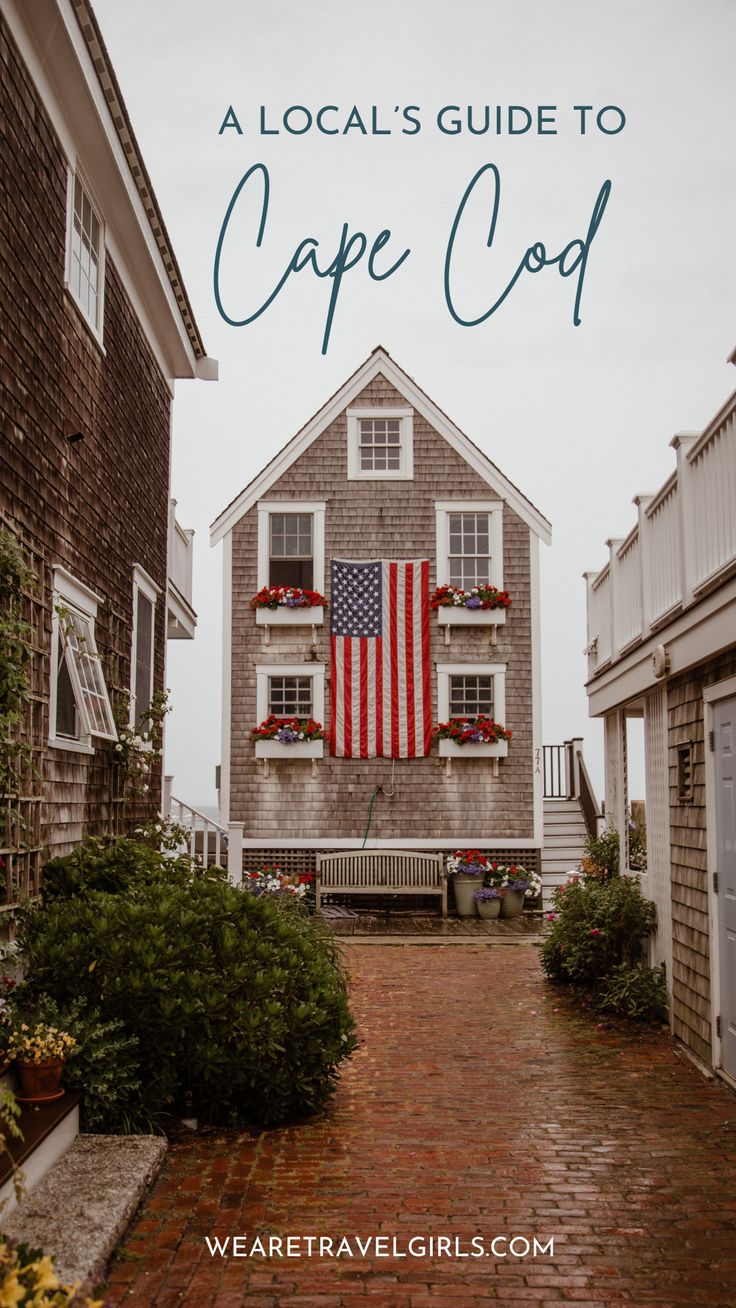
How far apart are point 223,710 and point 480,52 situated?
1184 cm

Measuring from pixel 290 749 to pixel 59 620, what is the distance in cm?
1145

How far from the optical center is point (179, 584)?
576 inches

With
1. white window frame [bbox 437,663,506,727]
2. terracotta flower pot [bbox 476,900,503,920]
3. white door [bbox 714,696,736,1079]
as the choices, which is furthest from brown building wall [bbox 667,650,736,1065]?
white window frame [bbox 437,663,506,727]

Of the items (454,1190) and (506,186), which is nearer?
(454,1190)

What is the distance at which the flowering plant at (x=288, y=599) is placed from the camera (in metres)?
19.2

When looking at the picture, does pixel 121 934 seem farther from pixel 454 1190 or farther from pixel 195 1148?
pixel 454 1190

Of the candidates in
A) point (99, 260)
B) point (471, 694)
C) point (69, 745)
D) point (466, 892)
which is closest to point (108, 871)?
point (69, 745)

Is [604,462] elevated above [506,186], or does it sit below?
above

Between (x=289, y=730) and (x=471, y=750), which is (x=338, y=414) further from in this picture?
(x=471, y=750)

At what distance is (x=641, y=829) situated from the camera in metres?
11.4

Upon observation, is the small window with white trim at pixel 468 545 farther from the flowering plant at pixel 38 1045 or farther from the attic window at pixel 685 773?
the flowering plant at pixel 38 1045

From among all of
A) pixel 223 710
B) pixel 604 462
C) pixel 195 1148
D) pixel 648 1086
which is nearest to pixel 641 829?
pixel 648 1086

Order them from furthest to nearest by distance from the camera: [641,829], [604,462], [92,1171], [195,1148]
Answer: [604,462], [641,829], [195,1148], [92,1171]

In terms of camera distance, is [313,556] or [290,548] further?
[290,548]
